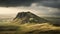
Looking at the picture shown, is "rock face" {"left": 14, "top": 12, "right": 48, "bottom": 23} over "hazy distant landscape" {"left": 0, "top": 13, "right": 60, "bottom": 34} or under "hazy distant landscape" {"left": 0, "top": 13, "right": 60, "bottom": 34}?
over

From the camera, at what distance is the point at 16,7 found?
170 cm

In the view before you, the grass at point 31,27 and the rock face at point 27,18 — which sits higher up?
the rock face at point 27,18

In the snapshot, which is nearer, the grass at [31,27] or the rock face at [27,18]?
the grass at [31,27]

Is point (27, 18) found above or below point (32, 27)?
above

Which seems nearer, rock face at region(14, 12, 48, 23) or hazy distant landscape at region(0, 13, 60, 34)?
hazy distant landscape at region(0, 13, 60, 34)

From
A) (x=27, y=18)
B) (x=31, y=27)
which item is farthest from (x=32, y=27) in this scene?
(x=27, y=18)

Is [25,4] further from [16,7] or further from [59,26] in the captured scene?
[59,26]

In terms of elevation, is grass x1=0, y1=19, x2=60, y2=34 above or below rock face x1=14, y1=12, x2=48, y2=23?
below

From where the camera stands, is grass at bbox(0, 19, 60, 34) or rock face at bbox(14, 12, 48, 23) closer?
grass at bbox(0, 19, 60, 34)

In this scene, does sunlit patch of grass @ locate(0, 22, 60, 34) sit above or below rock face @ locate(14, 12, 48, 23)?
below

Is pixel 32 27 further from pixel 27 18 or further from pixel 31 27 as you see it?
pixel 27 18

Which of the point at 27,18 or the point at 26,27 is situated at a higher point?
the point at 27,18

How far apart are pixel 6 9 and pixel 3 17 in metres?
0.09

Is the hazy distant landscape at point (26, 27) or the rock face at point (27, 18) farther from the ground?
the rock face at point (27, 18)
